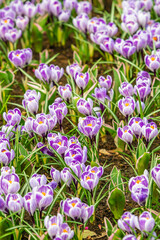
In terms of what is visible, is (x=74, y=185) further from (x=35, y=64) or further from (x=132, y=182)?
(x=35, y=64)

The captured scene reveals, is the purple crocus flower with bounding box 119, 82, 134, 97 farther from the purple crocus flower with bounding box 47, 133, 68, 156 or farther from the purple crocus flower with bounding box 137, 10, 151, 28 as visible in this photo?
the purple crocus flower with bounding box 137, 10, 151, 28

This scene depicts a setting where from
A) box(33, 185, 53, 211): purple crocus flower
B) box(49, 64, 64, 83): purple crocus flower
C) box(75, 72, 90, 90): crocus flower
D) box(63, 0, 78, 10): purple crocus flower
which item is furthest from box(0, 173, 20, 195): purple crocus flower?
box(63, 0, 78, 10): purple crocus flower

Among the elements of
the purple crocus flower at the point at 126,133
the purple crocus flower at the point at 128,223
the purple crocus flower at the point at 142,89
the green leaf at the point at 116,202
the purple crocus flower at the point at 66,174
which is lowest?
the green leaf at the point at 116,202

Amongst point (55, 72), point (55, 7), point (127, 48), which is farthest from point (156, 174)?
point (55, 7)

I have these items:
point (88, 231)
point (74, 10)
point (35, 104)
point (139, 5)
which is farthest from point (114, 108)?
point (74, 10)

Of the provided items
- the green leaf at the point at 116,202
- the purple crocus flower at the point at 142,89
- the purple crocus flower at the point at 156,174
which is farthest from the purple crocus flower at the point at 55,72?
the purple crocus flower at the point at 156,174

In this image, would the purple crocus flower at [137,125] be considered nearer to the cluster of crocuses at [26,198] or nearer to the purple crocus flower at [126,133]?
the purple crocus flower at [126,133]

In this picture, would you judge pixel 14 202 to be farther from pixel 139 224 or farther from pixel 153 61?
pixel 153 61
